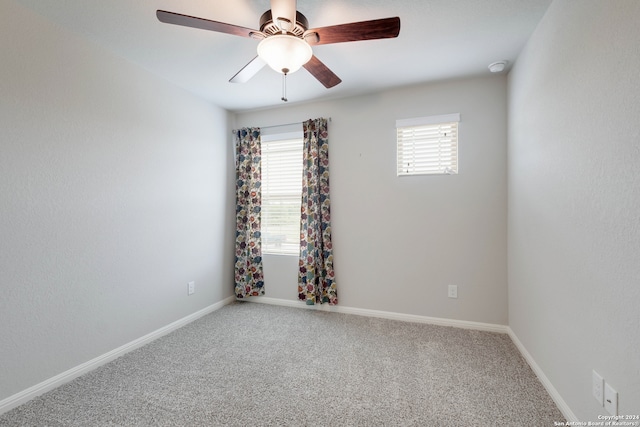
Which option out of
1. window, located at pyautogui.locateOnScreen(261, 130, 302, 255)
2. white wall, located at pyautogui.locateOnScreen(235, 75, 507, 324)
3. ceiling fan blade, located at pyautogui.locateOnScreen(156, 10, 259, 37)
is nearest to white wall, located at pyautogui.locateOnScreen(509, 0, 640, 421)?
white wall, located at pyautogui.locateOnScreen(235, 75, 507, 324)

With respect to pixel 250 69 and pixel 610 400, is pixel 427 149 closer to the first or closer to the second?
pixel 250 69

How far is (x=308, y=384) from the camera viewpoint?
1900 mm

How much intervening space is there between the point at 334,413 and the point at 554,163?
1987mm

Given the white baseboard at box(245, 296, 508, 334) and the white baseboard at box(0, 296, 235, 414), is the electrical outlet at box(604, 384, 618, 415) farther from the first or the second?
the white baseboard at box(0, 296, 235, 414)

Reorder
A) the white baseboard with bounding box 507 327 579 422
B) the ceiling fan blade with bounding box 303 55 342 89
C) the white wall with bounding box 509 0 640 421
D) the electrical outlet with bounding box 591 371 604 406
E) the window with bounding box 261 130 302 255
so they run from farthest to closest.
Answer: the window with bounding box 261 130 302 255, the ceiling fan blade with bounding box 303 55 342 89, the white baseboard with bounding box 507 327 579 422, the electrical outlet with bounding box 591 371 604 406, the white wall with bounding box 509 0 640 421

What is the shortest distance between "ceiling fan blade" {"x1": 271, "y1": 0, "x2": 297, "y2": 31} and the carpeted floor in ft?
7.08

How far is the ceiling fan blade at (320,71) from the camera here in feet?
5.93

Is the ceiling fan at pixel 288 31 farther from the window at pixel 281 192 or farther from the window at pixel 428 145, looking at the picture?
the window at pixel 281 192

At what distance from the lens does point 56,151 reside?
1917 mm

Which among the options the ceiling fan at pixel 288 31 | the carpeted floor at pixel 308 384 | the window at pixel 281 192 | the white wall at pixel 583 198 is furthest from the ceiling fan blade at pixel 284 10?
the carpeted floor at pixel 308 384

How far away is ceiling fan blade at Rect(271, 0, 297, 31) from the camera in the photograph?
4.50 feet

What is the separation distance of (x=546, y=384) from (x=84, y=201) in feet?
11.2

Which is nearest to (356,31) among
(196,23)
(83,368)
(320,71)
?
(320,71)

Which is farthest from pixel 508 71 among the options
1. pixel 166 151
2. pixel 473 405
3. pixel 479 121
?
pixel 166 151
